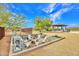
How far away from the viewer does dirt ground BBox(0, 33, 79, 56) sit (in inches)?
49.8

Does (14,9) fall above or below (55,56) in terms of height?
above

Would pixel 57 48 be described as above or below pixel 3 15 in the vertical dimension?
below

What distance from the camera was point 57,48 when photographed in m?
1.28

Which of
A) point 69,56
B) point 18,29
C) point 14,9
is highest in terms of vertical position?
point 14,9

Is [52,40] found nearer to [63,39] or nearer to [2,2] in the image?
[63,39]

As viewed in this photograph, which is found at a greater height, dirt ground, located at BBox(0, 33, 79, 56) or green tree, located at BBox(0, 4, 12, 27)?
green tree, located at BBox(0, 4, 12, 27)

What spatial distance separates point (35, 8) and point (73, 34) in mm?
411

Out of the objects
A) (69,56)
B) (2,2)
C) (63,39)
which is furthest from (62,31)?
(2,2)

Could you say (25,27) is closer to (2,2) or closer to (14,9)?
(14,9)

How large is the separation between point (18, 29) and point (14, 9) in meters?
0.18

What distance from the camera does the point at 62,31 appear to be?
130 cm

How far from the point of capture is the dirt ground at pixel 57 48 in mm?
1264

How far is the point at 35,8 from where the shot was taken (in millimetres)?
1283

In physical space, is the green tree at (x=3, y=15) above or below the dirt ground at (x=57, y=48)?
above
